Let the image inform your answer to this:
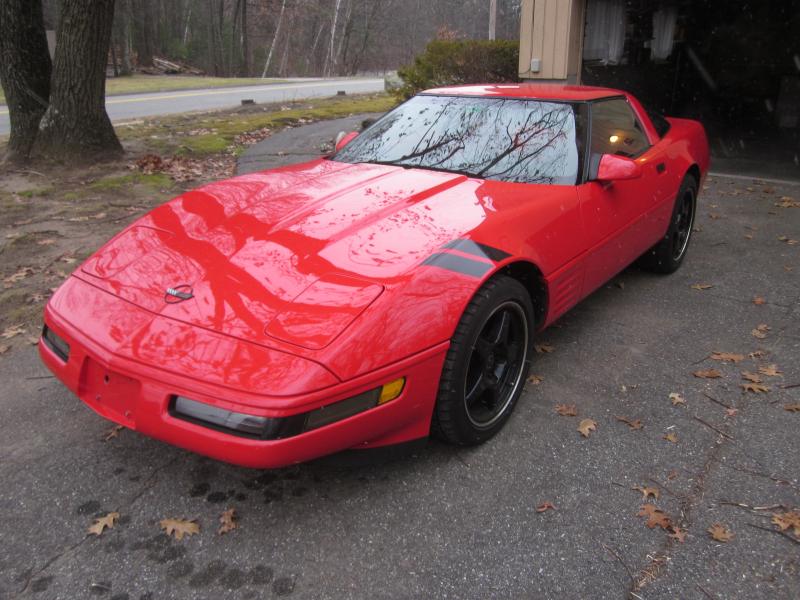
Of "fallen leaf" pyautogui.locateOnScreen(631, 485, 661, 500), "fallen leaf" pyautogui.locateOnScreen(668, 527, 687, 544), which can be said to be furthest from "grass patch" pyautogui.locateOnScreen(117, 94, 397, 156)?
"fallen leaf" pyautogui.locateOnScreen(668, 527, 687, 544)

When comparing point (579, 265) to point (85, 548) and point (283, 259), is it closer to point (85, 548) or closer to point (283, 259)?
point (283, 259)

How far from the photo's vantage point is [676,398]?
304cm

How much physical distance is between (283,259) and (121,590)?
4.07 ft

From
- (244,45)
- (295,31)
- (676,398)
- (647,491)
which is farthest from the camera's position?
(295,31)

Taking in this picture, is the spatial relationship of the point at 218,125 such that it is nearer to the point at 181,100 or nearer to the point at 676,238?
the point at 181,100

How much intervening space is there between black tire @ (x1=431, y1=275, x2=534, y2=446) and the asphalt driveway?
138 millimetres

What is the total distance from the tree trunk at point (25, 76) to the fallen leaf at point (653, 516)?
25.4 feet

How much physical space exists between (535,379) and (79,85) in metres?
6.57

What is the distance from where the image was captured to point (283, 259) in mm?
2412

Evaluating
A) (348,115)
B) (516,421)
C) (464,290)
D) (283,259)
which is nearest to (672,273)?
(516,421)

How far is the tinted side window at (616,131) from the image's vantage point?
355 centimetres

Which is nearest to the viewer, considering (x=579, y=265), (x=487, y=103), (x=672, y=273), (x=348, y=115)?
(x=579, y=265)

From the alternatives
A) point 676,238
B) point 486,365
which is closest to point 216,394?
point 486,365

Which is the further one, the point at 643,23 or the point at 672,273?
the point at 643,23
